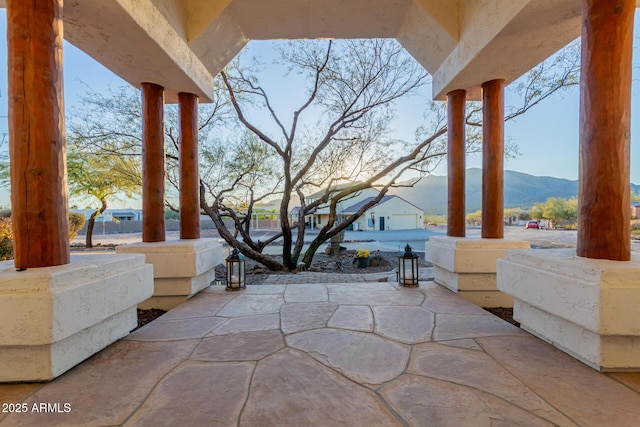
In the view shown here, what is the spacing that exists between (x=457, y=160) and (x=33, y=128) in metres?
3.93

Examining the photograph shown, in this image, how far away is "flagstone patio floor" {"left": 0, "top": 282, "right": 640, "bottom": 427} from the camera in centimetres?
136

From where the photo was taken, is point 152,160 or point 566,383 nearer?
point 566,383

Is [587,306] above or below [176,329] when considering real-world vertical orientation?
above

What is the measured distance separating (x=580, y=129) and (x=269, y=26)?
3310 millimetres

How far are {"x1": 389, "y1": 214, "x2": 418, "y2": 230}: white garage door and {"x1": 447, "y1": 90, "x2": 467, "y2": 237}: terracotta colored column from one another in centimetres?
2908

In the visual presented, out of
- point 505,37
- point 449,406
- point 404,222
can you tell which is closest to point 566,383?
point 449,406

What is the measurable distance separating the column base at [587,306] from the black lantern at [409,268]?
1468 millimetres

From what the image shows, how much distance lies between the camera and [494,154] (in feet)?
10.9

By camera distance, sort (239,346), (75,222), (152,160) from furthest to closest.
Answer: (75,222), (152,160), (239,346)

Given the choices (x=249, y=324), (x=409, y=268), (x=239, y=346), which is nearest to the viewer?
(x=239, y=346)

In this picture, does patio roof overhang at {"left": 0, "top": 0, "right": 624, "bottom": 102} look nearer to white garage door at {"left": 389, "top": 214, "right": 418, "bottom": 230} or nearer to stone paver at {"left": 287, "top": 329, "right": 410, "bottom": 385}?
stone paver at {"left": 287, "top": 329, "right": 410, "bottom": 385}

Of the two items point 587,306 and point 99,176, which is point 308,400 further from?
point 99,176

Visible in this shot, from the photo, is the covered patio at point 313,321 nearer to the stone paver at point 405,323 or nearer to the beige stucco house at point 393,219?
the stone paver at point 405,323

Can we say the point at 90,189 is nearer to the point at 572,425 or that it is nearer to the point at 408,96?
the point at 408,96
